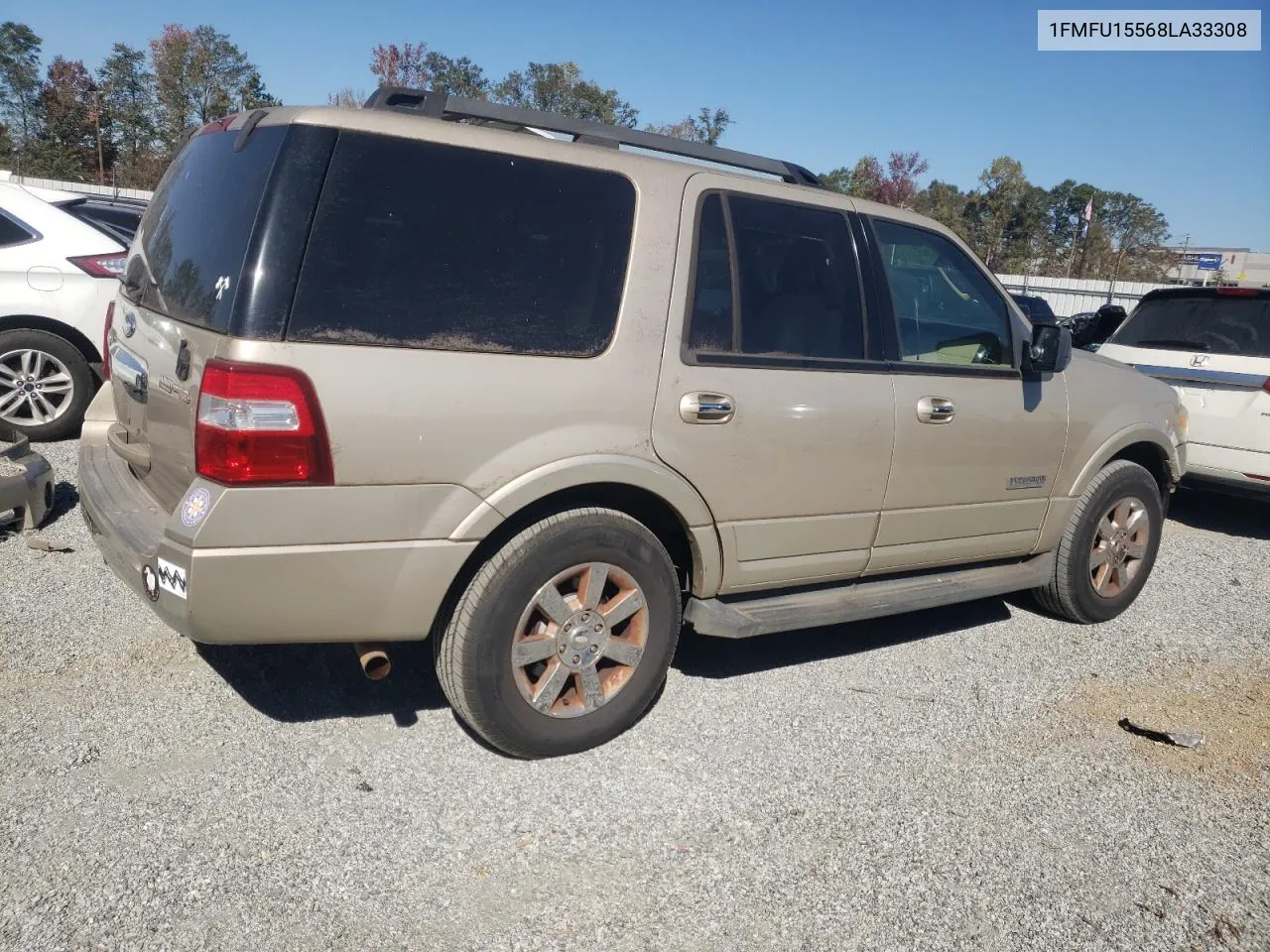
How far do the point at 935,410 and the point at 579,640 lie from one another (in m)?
1.78

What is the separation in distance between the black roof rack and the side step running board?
5.45 ft

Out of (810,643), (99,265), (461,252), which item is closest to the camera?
(461,252)

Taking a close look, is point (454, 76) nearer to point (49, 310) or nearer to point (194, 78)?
point (194, 78)

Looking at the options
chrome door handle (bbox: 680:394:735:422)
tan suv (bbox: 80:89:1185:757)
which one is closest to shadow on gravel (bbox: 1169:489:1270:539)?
tan suv (bbox: 80:89:1185:757)

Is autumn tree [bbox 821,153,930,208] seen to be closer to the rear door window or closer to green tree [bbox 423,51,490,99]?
green tree [bbox 423,51,490,99]

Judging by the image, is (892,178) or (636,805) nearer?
(636,805)

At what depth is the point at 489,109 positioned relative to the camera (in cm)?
335

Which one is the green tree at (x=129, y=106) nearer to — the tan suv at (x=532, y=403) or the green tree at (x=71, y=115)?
the green tree at (x=71, y=115)

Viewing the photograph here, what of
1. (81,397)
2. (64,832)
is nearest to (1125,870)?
(64,832)

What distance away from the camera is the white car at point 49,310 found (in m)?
6.36

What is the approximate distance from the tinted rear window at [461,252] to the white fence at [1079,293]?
84.0 ft

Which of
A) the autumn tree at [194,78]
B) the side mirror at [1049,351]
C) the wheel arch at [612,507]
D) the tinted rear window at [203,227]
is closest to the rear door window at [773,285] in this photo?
the wheel arch at [612,507]

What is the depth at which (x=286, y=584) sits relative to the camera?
2803 millimetres

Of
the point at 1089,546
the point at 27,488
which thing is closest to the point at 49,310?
the point at 27,488
